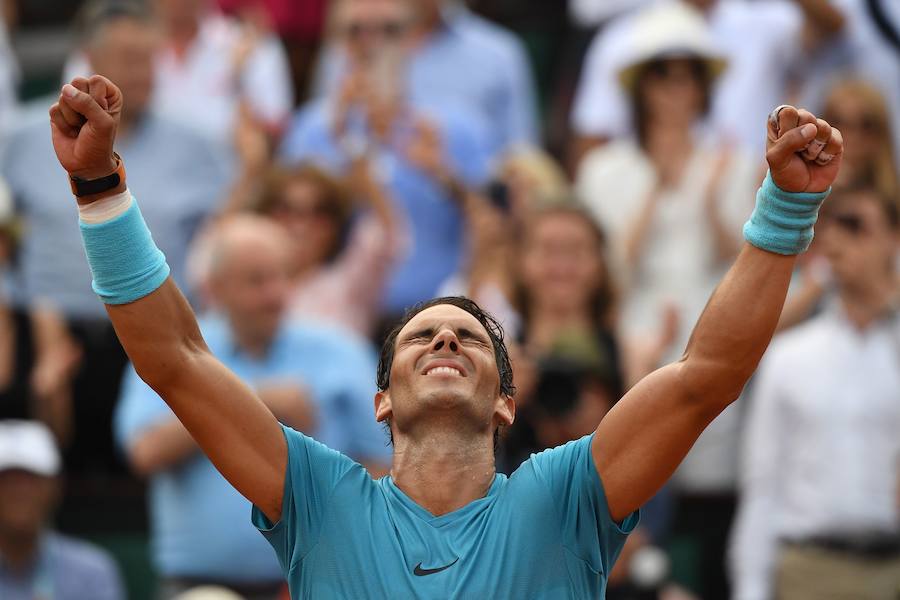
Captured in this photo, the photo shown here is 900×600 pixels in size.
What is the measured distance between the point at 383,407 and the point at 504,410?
0.31 m

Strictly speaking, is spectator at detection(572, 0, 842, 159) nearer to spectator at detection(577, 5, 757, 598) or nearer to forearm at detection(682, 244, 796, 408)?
spectator at detection(577, 5, 757, 598)

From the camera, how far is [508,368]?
4.80 meters

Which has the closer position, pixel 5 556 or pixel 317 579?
pixel 317 579

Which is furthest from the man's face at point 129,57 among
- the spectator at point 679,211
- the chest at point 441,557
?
the chest at point 441,557

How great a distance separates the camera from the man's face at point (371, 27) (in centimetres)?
894

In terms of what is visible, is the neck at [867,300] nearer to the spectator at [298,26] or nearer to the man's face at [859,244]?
the man's face at [859,244]

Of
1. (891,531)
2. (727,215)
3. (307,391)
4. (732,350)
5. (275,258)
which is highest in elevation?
(727,215)

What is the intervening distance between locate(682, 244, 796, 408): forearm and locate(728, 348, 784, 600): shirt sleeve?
135 inches

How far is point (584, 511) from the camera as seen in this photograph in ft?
13.8

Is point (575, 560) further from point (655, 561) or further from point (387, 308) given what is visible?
point (387, 308)

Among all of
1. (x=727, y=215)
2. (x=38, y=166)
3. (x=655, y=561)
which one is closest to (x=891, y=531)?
(x=655, y=561)

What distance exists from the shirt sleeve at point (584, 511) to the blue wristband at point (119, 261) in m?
1.04

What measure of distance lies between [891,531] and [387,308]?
8.92 feet

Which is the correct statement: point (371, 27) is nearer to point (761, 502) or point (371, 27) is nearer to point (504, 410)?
point (761, 502)
